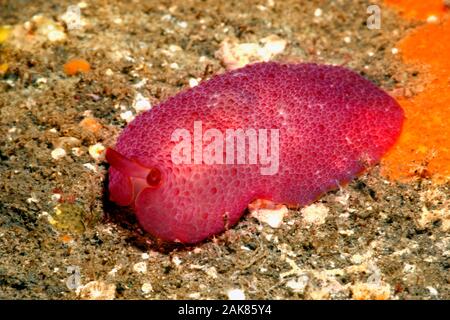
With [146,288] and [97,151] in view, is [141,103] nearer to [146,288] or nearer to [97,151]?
[97,151]

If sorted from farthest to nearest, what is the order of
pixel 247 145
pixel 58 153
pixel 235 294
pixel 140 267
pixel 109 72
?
1. pixel 109 72
2. pixel 58 153
3. pixel 247 145
4. pixel 140 267
5. pixel 235 294

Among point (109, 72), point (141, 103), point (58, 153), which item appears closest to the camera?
point (58, 153)

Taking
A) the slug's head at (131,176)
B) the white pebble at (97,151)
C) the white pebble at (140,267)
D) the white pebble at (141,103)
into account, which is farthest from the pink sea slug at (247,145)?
the white pebble at (141,103)

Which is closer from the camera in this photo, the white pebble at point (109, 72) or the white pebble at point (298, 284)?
the white pebble at point (298, 284)

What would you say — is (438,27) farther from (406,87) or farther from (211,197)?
(211,197)

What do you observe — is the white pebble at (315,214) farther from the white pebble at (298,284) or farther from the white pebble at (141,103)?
the white pebble at (141,103)

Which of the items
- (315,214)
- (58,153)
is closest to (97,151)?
(58,153)

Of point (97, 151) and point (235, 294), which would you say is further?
point (97, 151)

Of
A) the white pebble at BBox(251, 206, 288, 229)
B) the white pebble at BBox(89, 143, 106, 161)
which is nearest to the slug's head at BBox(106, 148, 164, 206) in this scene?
the white pebble at BBox(89, 143, 106, 161)

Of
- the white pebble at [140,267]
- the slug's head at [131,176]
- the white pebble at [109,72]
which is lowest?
the white pebble at [140,267]
